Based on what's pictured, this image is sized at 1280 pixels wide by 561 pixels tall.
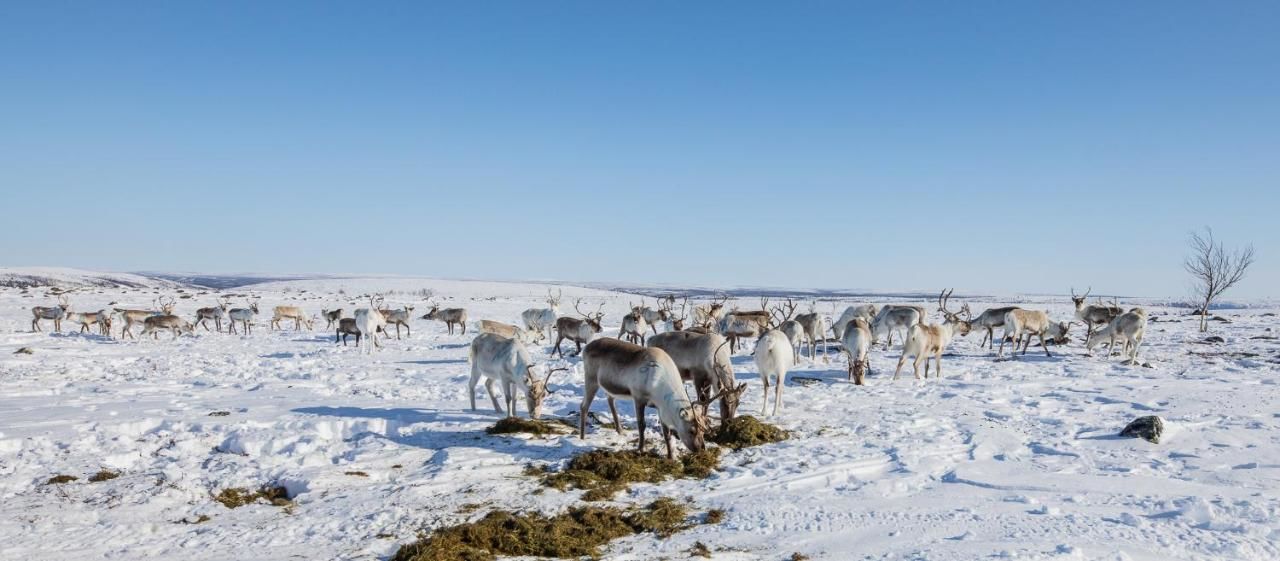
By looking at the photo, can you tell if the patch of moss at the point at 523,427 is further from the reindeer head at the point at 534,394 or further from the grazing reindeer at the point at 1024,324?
the grazing reindeer at the point at 1024,324

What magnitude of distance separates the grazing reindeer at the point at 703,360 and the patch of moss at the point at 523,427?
2350mm

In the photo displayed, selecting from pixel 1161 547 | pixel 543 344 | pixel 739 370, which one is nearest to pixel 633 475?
pixel 1161 547

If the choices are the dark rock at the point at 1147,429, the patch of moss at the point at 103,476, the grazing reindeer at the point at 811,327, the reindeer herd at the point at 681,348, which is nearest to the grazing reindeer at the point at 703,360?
the reindeer herd at the point at 681,348

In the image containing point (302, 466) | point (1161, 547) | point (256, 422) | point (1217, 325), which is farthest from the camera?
point (1217, 325)

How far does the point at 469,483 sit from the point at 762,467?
3534 mm

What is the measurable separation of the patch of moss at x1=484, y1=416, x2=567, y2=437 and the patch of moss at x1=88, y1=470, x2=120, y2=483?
14.8 feet

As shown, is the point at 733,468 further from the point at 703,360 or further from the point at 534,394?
the point at 534,394

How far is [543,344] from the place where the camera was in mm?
24750

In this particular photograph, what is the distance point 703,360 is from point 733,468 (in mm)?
3193

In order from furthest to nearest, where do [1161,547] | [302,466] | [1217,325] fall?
[1217,325] < [302,466] < [1161,547]

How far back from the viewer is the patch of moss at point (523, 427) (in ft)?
32.9

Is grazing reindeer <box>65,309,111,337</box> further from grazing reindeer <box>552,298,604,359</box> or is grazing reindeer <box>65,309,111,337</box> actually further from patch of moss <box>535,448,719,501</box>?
patch of moss <box>535,448,719,501</box>

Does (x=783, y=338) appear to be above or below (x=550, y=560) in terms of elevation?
above

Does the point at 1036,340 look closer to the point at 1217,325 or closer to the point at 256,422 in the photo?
the point at 1217,325
